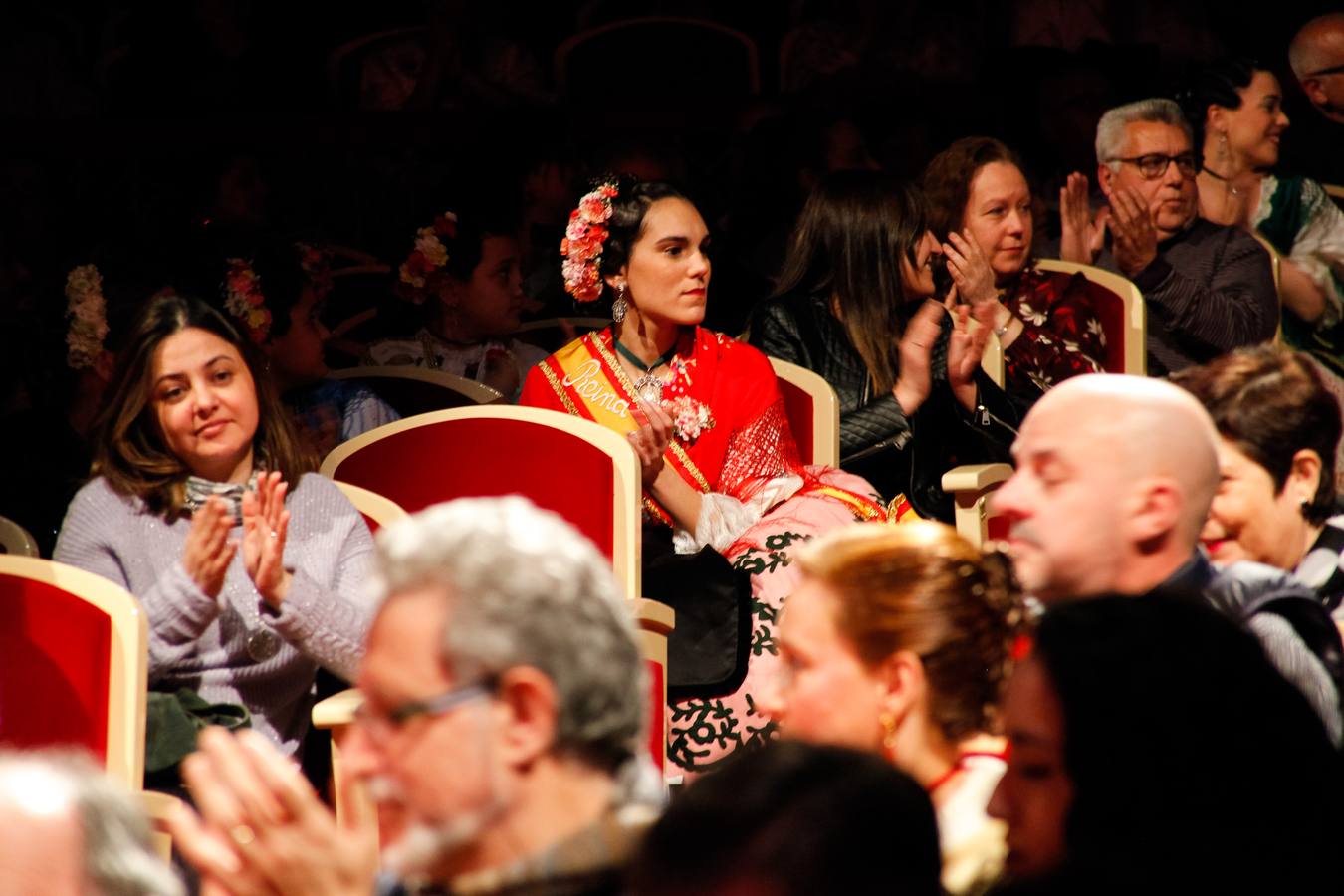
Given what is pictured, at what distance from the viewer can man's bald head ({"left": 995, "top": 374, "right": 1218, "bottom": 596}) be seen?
2.07 m

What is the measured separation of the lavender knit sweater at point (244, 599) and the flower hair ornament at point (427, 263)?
1.44 m

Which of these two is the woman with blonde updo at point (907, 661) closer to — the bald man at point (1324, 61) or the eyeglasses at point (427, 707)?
the eyeglasses at point (427, 707)

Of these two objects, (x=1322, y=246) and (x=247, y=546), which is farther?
(x=1322, y=246)

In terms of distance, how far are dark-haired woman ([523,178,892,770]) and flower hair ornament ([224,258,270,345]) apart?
0.59 metres

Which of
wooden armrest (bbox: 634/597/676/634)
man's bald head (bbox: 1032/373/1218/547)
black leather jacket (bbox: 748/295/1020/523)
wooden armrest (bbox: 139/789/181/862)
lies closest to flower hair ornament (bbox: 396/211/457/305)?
black leather jacket (bbox: 748/295/1020/523)

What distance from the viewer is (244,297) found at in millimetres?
3564

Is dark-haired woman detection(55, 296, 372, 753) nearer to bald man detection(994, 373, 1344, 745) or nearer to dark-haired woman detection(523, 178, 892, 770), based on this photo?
dark-haired woman detection(523, 178, 892, 770)

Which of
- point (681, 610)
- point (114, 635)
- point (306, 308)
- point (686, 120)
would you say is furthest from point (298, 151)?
point (114, 635)

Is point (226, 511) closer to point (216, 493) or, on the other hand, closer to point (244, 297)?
point (216, 493)

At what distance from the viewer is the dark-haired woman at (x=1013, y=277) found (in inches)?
169

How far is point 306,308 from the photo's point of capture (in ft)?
12.6

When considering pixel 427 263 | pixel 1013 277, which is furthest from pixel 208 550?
pixel 1013 277

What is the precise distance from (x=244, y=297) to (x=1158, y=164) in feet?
6.93

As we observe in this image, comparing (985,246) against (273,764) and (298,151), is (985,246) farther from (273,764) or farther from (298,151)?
(273,764)
